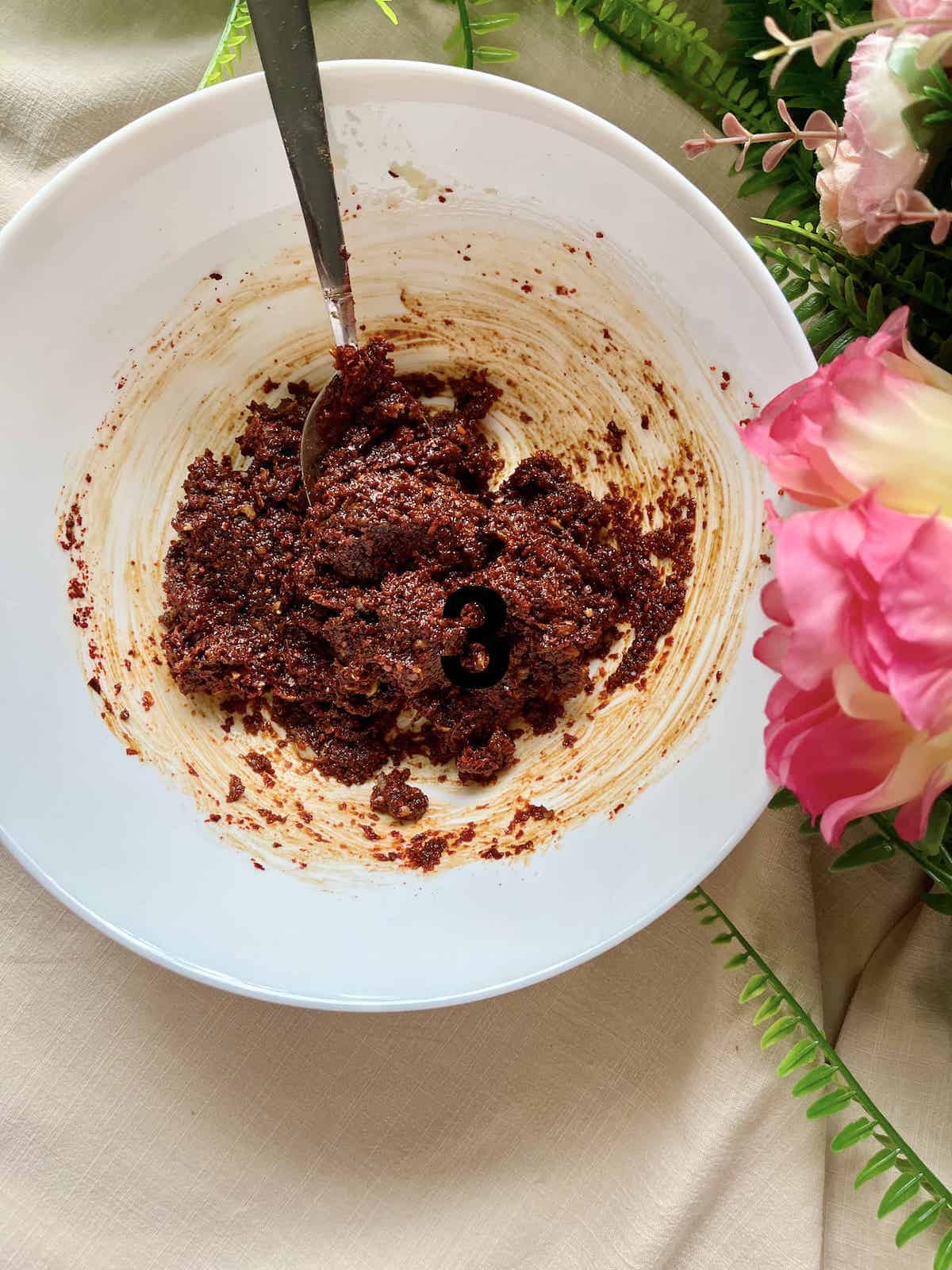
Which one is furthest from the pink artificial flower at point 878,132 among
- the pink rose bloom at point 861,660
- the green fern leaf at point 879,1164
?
the green fern leaf at point 879,1164

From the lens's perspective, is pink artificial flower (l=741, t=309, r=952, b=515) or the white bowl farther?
the white bowl

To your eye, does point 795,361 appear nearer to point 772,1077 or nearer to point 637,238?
point 637,238

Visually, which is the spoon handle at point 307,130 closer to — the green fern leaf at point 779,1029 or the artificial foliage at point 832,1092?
the artificial foliage at point 832,1092

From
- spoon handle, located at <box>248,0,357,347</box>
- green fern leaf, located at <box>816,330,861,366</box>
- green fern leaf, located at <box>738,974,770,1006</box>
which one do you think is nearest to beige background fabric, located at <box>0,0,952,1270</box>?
green fern leaf, located at <box>738,974,770,1006</box>

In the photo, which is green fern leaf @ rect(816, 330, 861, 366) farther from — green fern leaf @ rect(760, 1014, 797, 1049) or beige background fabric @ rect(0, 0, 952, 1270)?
green fern leaf @ rect(760, 1014, 797, 1049)

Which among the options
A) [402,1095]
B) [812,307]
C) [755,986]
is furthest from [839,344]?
[402,1095]

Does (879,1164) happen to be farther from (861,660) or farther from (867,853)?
(861,660)
